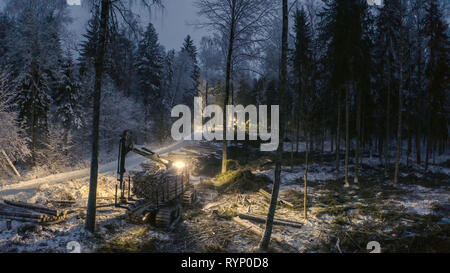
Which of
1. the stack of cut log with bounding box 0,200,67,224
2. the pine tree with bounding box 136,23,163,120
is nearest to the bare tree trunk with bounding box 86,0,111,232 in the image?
the stack of cut log with bounding box 0,200,67,224

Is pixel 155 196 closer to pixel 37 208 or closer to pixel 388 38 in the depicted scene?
pixel 37 208

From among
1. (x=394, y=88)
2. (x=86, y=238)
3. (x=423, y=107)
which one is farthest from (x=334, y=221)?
(x=423, y=107)

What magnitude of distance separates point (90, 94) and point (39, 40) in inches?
342

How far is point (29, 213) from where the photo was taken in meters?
8.30

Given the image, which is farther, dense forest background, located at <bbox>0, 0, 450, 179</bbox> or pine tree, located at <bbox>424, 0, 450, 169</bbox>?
pine tree, located at <bbox>424, 0, 450, 169</bbox>

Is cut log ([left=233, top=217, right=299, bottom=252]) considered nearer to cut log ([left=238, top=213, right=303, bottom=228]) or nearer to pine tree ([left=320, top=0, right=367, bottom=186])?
cut log ([left=238, top=213, right=303, bottom=228])

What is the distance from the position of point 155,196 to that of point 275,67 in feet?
60.9

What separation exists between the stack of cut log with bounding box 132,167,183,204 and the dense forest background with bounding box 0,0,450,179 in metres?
5.97

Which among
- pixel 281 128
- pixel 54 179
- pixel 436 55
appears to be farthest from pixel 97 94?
pixel 436 55

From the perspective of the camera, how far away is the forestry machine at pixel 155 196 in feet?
32.5

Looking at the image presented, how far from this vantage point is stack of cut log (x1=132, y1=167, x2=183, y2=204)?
1104 centimetres

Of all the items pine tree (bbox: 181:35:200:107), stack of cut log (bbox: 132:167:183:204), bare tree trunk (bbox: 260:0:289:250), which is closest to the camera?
bare tree trunk (bbox: 260:0:289:250)

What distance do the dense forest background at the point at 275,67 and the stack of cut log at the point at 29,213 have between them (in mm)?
6428
